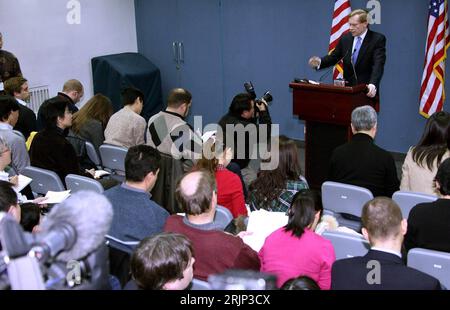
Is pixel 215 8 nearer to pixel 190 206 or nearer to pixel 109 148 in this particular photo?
pixel 109 148

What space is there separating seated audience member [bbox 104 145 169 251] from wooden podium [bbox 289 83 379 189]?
84.8 inches

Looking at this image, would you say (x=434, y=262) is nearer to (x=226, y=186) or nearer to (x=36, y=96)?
(x=226, y=186)

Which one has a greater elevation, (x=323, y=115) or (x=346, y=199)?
(x=323, y=115)

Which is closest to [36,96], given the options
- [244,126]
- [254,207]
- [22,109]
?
[22,109]

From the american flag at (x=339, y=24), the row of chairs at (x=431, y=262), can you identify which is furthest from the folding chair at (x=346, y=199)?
the american flag at (x=339, y=24)

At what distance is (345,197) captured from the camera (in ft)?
12.0

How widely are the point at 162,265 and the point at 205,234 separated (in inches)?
23.2

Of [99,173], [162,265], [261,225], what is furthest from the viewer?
[99,173]

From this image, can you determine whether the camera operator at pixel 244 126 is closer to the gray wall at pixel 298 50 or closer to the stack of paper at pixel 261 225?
the stack of paper at pixel 261 225

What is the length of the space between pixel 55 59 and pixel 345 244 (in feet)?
20.9

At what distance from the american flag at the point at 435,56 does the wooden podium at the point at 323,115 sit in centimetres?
104

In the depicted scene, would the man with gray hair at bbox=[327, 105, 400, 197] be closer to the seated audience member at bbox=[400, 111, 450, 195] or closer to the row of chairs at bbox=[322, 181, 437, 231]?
the seated audience member at bbox=[400, 111, 450, 195]

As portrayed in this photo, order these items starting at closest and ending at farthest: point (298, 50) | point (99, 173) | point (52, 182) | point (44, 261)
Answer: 1. point (44, 261)
2. point (52, 182)
3. point (99, 173)
4. point (298, 50)
